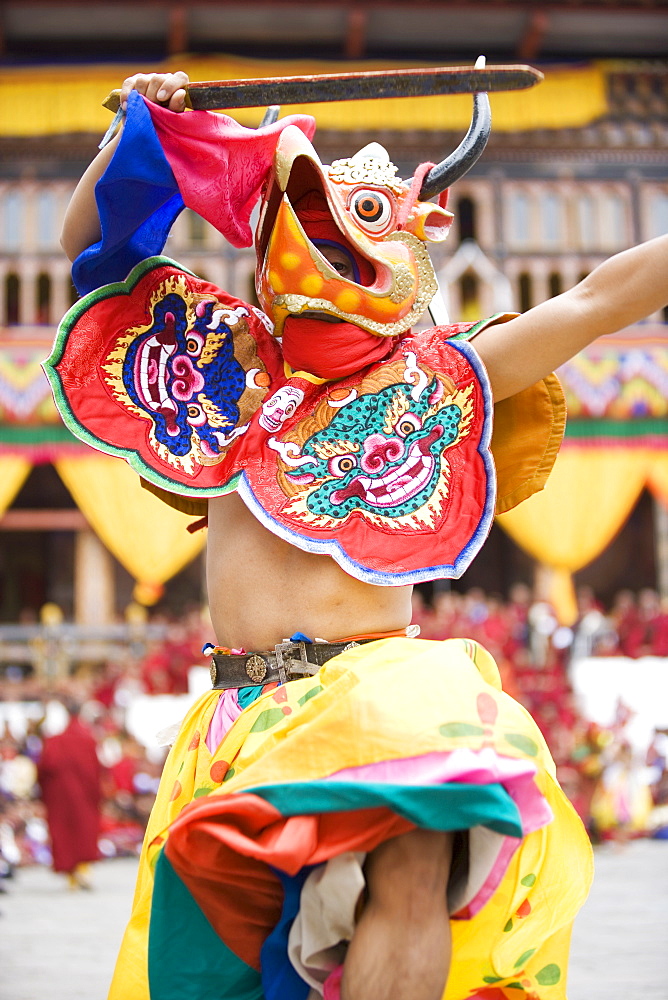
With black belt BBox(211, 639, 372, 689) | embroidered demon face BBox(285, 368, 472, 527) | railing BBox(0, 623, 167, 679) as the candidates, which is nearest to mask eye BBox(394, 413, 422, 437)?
embroidered demon face BBox(285, 368, 472, 527)

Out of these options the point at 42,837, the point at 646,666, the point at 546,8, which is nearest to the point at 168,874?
the point at 42,837

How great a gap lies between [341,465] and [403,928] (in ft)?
2.50

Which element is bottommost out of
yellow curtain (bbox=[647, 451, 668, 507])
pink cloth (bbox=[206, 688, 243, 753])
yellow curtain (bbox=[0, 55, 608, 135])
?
yellow curtain (bbox=[647, 451, 668, 507])

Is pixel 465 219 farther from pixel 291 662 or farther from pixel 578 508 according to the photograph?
pixel 291 662

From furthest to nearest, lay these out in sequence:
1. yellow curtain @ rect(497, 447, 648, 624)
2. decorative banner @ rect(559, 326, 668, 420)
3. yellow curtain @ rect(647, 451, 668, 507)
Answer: yellow curtain @ rect(647, 451, 668, 507) → decorative banner @ rect(559, 326, 668, 420) → yellow curtain @ rect(497, 447, 648, 624)

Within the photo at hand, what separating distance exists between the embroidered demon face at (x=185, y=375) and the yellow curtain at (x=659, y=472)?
39.2 feet

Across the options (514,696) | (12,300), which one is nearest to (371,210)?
(514,696)

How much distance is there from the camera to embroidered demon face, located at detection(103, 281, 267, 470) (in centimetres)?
215

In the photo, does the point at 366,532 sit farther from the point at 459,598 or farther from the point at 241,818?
the point at 459,598

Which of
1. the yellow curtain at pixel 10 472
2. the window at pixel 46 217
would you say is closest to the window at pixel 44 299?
the window at pixel 46 217

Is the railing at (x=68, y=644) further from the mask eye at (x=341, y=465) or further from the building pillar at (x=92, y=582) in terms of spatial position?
the mask eye at (x=341, y=465)

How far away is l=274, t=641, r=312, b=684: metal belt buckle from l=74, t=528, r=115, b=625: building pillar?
12345mm

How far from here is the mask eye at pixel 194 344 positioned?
221 centimetres

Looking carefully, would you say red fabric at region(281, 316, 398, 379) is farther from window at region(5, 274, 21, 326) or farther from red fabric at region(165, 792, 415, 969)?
window at region(5, 274, 21, 326)
